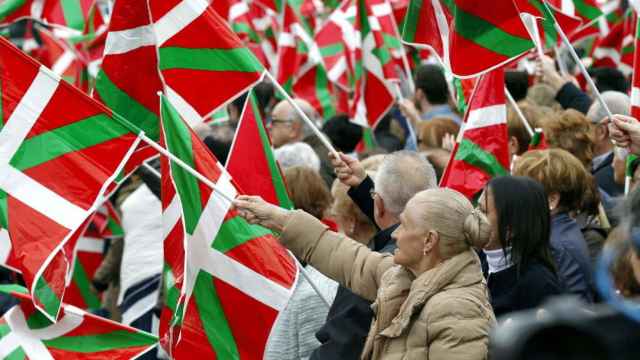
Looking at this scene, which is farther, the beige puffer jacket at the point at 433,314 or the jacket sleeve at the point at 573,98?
the jacket sleeve at the point at 573,98

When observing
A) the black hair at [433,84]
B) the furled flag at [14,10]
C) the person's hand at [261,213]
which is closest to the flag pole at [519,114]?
the black hair at [433,84]

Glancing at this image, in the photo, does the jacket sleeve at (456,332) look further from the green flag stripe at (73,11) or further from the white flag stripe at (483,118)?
the green flag stripe at (73,11)

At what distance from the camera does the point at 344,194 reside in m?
4.93

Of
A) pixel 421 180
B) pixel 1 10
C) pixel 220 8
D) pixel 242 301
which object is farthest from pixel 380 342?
pixel 1 10

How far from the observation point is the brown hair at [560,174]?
5145 mm

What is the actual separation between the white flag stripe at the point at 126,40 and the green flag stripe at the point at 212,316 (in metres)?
1.37

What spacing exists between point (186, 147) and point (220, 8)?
2102 mm

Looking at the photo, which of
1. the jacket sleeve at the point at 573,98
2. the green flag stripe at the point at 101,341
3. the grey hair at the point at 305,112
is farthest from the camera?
the grey hair at the point at 305,112

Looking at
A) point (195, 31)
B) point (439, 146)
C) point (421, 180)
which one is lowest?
point (439, 146)

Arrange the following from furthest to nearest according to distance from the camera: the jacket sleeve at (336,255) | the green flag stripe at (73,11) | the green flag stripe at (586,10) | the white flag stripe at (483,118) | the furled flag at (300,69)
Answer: the furled flag at (300,69), the green flag stripe at (73,11), the green flag stripe at (586,10), the white flag stripe at (483,118), the jacket sleeve at (336,255)

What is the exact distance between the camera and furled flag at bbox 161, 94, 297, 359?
4859 mm

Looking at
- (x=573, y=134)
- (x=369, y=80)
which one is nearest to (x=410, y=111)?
(x=369, y=80)

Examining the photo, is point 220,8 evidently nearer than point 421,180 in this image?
No

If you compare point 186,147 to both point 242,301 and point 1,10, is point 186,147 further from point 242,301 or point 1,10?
point 1,10
